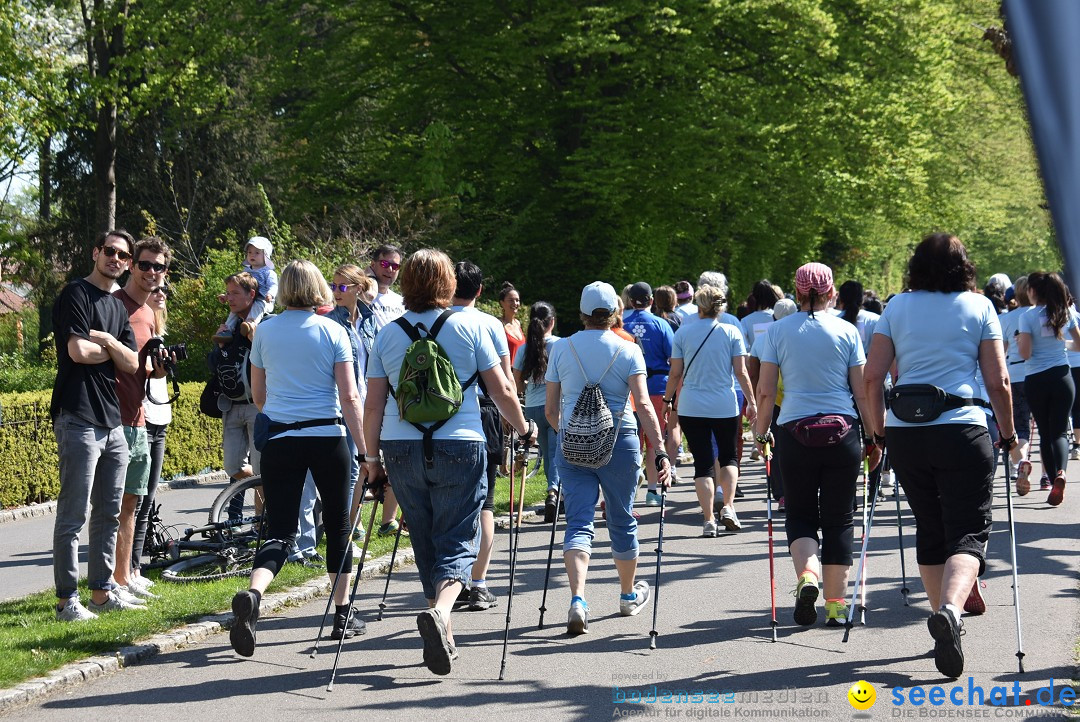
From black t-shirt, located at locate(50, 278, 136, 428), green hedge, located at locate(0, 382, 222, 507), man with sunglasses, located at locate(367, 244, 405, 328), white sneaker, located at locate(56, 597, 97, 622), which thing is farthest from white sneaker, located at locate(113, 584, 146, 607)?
green hedge, located at locate(0, 382, 222, 507)

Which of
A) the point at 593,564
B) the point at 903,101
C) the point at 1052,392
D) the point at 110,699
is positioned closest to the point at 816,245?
the point at 903,101

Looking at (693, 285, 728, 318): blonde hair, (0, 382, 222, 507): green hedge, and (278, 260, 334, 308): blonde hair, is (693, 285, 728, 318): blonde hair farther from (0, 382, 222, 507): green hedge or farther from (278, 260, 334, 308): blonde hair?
(0, 382, 222, 507): green hedge

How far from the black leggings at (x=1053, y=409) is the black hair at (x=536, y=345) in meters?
4.44

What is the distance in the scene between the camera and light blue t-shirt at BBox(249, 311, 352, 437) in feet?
21.2

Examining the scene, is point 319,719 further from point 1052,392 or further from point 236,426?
point 1052,392

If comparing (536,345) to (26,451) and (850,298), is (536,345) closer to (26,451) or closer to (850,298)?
(850,298)

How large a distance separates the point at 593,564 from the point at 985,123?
35.8 meters

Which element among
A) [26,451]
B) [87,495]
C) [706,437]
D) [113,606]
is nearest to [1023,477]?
[706,437]

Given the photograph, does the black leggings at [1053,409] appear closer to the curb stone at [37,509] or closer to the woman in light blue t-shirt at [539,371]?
the woman in light blue t-shirt at [539,371]

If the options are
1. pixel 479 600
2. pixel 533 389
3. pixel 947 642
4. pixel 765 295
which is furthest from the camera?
pixel 765 295

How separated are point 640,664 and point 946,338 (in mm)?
2153

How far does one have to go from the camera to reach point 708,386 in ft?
33.7

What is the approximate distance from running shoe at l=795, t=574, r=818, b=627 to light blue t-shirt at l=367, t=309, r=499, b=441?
1918 mm

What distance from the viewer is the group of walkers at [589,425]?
5.84m
